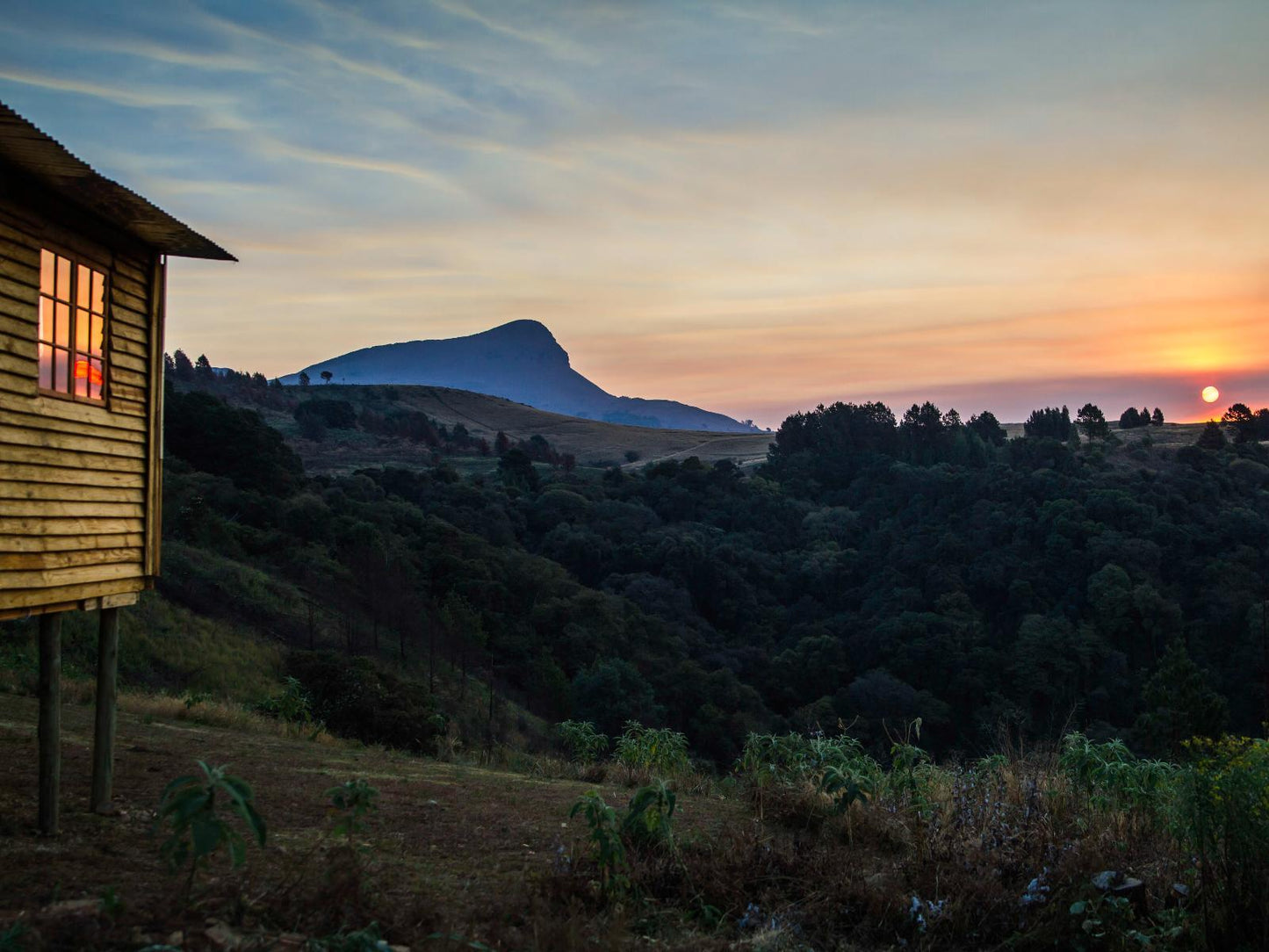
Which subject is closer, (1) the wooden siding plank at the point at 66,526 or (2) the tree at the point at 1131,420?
(1) the wooden siding plank at the point at 66,526

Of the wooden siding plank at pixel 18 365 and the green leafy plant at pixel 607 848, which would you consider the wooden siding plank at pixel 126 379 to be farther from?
the green leafy plant at pixel 607 848

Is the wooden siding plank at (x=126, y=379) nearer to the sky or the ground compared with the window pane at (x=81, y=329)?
nearer to the ground

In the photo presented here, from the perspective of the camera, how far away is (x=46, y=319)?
5.59 m

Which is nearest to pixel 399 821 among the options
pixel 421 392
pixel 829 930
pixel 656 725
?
pixel 829 930

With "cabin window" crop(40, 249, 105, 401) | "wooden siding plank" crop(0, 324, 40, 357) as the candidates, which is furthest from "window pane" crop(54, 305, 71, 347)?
"wooden siding plank" crop(0, 324, 40, 357)

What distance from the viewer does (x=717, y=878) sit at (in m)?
5.60

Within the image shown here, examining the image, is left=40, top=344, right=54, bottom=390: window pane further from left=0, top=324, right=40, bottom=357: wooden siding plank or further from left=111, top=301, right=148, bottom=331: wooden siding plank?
left=111, top=301, right=148, bottom=331: wooden siding plank

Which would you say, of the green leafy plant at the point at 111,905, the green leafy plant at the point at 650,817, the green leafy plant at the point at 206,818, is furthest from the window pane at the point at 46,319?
the green leafy plant at the point at 650,817

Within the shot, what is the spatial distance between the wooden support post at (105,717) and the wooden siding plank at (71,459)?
38.1 inches

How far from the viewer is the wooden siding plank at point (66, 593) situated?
5.22 metres

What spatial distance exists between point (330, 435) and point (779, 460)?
38.1 m

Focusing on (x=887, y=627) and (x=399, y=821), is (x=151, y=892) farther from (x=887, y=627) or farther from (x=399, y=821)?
(x=887, y=627)

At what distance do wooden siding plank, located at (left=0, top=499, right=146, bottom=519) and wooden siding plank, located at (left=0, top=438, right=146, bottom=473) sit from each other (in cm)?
22

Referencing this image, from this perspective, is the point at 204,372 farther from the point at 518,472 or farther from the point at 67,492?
the point at 67,492
